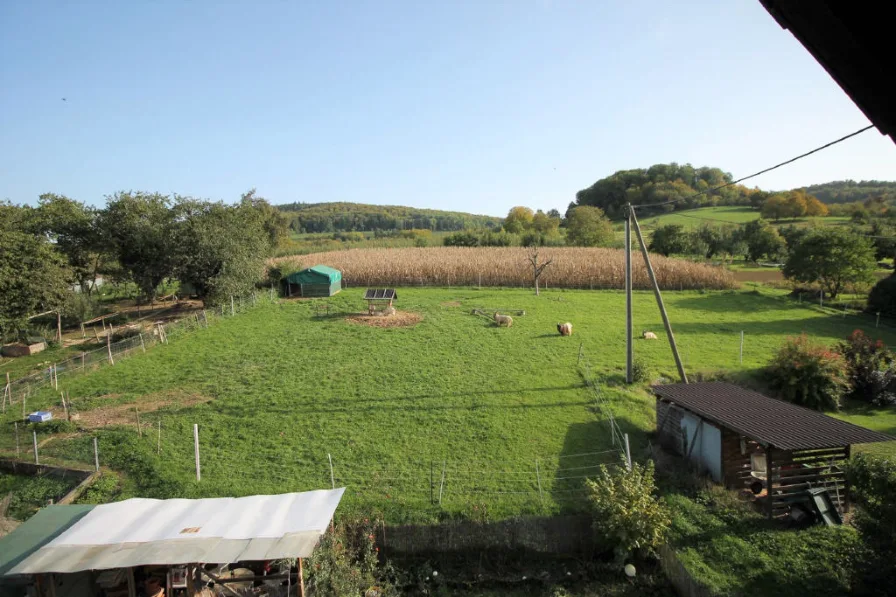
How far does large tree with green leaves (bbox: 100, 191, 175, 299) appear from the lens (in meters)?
27.8

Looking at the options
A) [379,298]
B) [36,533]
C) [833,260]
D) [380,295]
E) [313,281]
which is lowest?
[36,533]

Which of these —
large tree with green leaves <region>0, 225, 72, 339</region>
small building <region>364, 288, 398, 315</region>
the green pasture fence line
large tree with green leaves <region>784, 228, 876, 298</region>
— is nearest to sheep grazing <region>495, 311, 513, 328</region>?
small building <region>364, 288, 398, 315</region>

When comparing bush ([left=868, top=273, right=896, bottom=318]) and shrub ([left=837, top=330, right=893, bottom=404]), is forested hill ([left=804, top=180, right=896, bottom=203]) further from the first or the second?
shrub ([left=837, top=330, right=893, bottom=404])

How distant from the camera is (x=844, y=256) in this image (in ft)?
97.9

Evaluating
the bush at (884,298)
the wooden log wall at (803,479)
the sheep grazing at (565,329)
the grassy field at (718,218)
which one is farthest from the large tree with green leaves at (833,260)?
the grassy field at (718,218)

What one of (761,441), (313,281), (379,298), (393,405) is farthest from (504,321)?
(761,441)

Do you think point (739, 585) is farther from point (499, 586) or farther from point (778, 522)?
point (499, 586)

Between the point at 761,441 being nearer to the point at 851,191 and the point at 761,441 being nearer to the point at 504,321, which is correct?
the point at 504,321

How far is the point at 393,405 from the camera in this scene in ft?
49.2

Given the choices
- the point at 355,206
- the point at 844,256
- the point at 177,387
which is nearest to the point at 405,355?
the point at 177,387

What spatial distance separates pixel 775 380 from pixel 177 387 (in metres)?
20.3

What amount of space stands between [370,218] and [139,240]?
116 metres

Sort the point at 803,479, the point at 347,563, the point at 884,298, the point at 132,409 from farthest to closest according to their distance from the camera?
the point at 884,298 → the point at 132,409 → the point at 803,479 → the point at 347,563

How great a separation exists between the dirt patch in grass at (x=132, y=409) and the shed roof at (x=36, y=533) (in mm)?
5199
